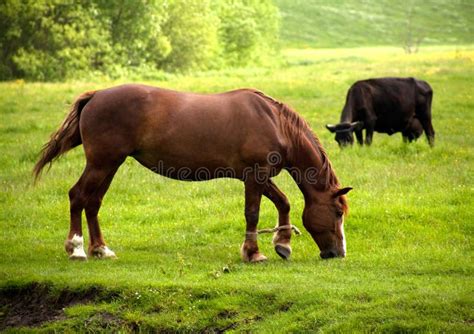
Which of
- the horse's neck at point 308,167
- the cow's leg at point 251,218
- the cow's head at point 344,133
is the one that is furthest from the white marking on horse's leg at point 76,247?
the cow's head at point 344,133

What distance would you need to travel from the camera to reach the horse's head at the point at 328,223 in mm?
11164

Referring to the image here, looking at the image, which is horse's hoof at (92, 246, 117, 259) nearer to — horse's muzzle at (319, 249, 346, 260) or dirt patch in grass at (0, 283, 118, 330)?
dirt patch in grass at (0, 283, 118, 330)

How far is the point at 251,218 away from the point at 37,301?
296 centimetres

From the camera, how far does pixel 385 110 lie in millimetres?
22328

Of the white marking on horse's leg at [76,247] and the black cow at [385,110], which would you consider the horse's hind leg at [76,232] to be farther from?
the black cow at [385,110]

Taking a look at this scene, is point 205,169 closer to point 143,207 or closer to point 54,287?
point 54,287

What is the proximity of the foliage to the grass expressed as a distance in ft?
85.5

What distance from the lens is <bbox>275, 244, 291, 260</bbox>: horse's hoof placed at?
11.3 m

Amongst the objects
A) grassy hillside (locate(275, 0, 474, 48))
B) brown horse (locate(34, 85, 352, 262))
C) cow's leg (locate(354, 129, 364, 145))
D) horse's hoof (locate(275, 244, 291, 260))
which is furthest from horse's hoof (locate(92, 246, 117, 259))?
grassy hillside (locate(275, 0, 474, 48))

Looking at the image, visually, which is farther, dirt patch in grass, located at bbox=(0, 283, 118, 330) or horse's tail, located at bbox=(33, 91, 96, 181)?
horse's tail, located at bbox=(33, 91, 96, 181)

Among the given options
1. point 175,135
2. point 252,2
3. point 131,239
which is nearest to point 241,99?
point 175,135

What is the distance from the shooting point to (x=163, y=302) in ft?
31.1

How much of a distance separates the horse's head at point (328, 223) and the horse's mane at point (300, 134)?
0.15 m

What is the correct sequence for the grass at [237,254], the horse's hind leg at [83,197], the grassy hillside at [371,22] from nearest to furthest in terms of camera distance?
the grass at [237,254] < the horse's hind leg at [83,197] < the grassy hillside at [371,22]
